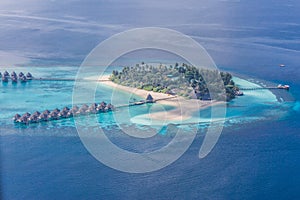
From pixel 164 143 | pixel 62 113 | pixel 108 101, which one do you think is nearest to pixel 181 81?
pixel 108 101

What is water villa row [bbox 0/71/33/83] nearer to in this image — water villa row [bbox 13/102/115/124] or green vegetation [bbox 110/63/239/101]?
green vegetation [bbox 110/63/239/101]

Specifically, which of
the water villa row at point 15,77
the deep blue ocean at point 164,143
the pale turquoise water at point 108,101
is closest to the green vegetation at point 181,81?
the pale turquoise water at point 108,101

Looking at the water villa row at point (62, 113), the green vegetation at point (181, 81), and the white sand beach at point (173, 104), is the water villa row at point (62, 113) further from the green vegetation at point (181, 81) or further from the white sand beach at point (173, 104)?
the green vegetation at point (181, 81)

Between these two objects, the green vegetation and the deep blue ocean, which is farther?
the green vegetation

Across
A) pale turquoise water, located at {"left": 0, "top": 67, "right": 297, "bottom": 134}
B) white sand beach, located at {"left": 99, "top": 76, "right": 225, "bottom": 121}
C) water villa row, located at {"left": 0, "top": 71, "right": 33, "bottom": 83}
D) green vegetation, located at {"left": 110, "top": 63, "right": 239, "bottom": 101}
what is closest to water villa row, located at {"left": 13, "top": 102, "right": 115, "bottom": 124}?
pale turquoise water, located at {"left": 0, "top": 67, "right": 297, "bottom": 134}

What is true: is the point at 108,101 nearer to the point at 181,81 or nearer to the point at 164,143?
the point at 181,81
